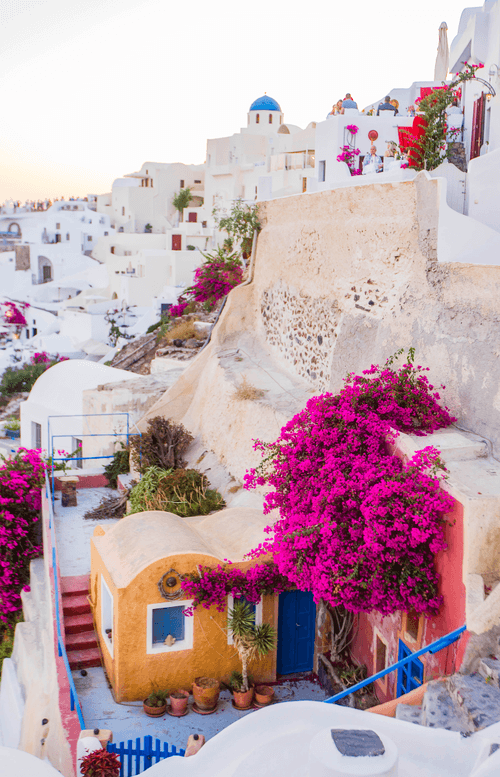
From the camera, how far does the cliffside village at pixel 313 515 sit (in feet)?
21.2

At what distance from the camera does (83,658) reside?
9766 mm

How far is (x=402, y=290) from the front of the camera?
1005 cm

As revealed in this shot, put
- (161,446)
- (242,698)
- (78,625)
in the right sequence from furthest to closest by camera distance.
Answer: (161,446) → (78,625) → (242,698)

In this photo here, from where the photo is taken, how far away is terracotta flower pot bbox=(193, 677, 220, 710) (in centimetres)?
872

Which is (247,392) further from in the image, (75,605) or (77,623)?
(77,623)

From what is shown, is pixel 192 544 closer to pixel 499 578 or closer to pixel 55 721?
pixel 55 721

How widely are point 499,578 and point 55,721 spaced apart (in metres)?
5.93

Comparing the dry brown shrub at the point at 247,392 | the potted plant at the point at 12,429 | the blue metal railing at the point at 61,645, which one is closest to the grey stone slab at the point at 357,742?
the blue metal railing at the point at 61,645

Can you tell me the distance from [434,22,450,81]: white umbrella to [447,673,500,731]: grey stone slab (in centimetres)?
1944

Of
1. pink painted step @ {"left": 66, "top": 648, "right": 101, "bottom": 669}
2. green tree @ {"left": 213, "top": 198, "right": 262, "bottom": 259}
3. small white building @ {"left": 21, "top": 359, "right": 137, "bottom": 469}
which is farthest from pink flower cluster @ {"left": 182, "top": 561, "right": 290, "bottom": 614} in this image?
small white building @ {"left": 21, "top": 359, "right": 137, "bottom": 469}

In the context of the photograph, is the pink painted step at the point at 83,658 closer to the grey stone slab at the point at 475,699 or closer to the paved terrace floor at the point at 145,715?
the paved terrace floor at the point at 145,715

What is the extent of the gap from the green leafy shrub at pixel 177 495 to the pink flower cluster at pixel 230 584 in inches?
116

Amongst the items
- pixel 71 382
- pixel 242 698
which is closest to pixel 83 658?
pixel 242 698

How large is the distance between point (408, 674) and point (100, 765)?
3.33 m
